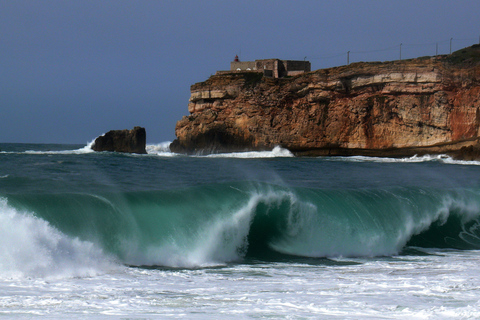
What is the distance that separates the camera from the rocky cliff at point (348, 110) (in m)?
41.2

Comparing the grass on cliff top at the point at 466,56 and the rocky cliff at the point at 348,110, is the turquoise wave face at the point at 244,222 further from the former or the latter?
the grass on cliff top at the point at 466,56

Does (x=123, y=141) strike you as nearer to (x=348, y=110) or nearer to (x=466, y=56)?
(x=348, y=110)

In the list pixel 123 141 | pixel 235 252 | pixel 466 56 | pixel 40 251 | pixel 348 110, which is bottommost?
pixel 235 252

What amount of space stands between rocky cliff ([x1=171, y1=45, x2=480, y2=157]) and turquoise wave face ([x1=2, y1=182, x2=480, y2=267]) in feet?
90.0

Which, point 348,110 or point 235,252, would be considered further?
point 348,110

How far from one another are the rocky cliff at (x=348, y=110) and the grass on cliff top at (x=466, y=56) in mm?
76

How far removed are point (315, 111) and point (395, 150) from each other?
7.98m

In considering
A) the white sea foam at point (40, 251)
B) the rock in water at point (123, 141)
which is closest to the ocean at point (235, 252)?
the white sea foam at point (40, 251)

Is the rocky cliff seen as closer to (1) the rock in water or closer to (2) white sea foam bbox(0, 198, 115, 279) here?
(1) the rock in water

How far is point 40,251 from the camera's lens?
7.45 meters

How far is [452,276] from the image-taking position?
24.9ft

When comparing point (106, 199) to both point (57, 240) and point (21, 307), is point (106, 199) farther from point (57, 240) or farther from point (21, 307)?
point (21, 307)

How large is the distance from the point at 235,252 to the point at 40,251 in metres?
3.53

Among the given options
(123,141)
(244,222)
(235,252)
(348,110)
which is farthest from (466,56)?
(235,252)
